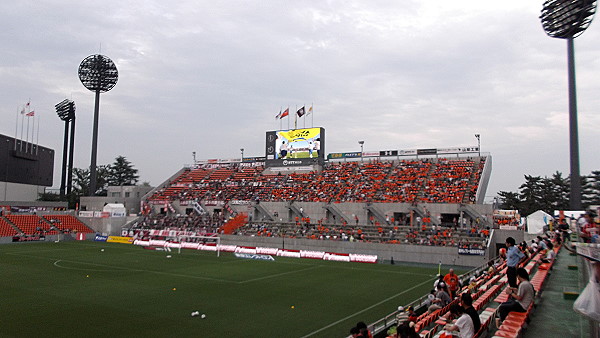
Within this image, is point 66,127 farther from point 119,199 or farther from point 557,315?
point 557,315

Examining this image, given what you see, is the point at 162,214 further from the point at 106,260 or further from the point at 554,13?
the point at 554,13

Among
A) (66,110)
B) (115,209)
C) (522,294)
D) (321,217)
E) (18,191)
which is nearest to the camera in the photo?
(522,294)

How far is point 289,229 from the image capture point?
51.3m

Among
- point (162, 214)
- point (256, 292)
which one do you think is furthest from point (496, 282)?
point (162, 214)

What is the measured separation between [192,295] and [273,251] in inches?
871

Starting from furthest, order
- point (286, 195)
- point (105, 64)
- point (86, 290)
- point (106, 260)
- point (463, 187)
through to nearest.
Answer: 1. point (105, 64)
2. point (286, 195)
3. point (463, 187)
4. point (106, 260)
5. point (86, 290)

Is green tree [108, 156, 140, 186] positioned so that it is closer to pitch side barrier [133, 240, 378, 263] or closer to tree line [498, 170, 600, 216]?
pitch side barrier [133, 240, 378, 263]

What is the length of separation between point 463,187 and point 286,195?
77.2 ft

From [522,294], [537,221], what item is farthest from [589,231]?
[537,221]

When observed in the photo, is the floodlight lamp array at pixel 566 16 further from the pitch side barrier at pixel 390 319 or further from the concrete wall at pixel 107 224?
the concrete wall at pixel 107 224

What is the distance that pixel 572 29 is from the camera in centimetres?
4025

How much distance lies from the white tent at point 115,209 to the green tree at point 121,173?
49501mm

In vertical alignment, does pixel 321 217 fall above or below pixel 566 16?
below

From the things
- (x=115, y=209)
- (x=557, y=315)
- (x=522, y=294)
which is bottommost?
(x=557, y=315)
